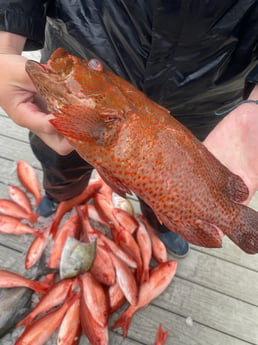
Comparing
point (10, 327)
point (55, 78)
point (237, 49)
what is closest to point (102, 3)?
point (55, 78)

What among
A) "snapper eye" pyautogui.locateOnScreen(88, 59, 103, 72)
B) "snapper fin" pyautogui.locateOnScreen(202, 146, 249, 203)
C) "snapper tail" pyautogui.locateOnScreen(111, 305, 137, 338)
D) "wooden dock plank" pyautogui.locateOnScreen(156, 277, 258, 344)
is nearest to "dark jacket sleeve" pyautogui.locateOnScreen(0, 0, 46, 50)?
"snapper eye" pyautogui.locateOnScreen(88, 59, 103, 72)

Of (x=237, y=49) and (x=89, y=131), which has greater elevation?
(x=237, y=49)

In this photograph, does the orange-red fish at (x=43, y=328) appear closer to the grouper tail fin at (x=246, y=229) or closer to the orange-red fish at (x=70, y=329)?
the orange-red fish at (x=70, y=329)

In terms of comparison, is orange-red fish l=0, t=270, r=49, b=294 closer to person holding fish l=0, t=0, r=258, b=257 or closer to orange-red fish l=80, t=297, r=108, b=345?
orange-red fish l=80, t=297, r=108, b=345

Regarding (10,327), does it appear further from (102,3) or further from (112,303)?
(102,3)

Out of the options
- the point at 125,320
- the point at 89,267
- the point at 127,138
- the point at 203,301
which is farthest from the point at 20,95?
the point at 203,301
